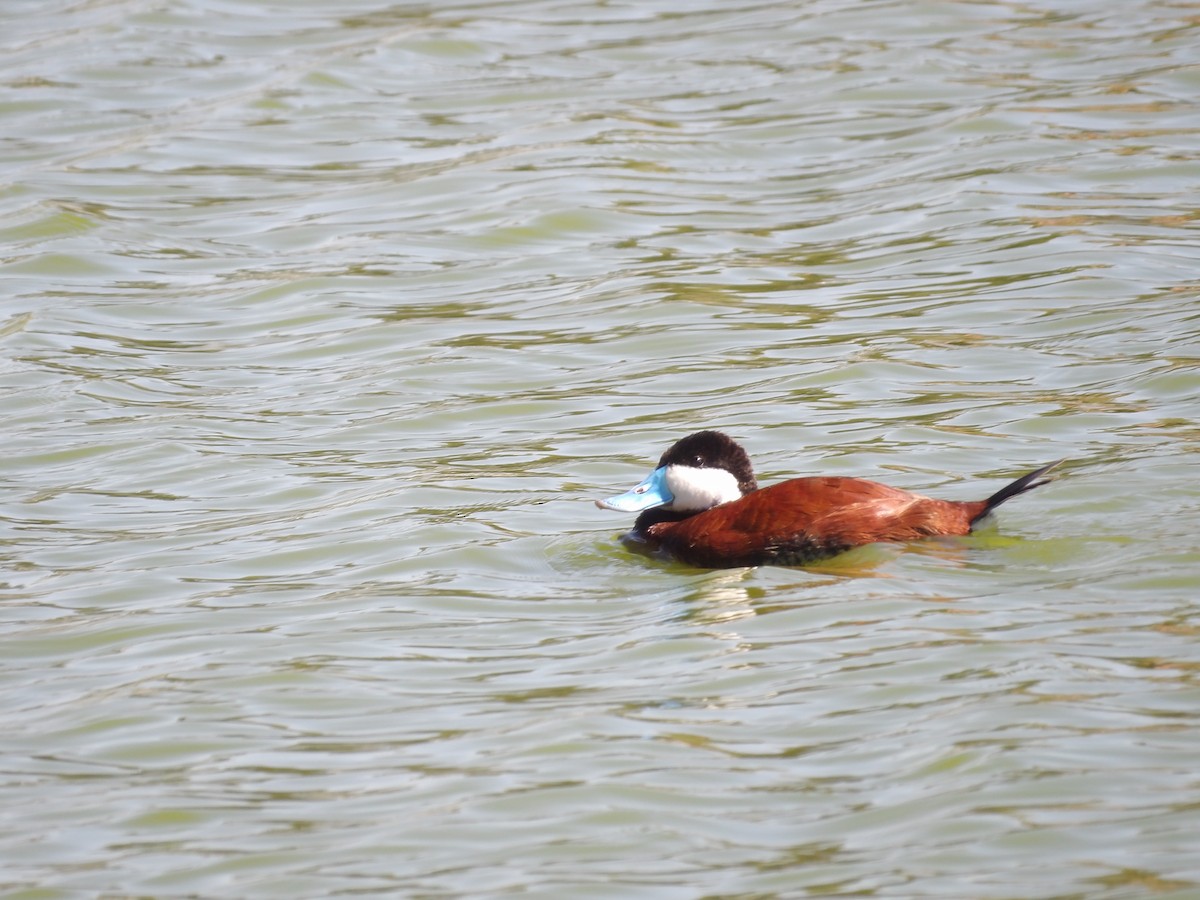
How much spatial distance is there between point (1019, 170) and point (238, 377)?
5.59 metres

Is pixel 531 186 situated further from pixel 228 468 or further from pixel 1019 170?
pixel 228 468

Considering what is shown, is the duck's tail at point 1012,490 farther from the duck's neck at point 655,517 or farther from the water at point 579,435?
the duck's neck at point 655,517

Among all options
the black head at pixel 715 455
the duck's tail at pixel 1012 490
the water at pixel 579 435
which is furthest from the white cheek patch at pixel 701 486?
the duck's tail at pixel 1012 490

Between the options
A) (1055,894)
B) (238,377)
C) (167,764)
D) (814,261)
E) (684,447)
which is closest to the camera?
(1055,894)

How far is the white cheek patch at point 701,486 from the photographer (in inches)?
283

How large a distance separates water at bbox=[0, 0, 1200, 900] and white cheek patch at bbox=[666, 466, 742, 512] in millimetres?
292

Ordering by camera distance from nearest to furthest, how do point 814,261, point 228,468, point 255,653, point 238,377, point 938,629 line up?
point 938,629 < point 255,653 < point 228,468 < point 238,377 < point 814,261

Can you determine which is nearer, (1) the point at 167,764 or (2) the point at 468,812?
(2) the point at 468,812

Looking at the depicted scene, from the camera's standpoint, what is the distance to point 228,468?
8781 mm

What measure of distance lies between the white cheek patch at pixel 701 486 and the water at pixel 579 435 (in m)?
0.29

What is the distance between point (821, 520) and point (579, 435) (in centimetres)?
245

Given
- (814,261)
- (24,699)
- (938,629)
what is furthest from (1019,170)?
(24,699)

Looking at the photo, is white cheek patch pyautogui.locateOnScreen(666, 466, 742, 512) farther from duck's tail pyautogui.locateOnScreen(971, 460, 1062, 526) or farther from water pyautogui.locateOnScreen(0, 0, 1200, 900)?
duck's tail pyautogui.locateOnScreen(971, 460, 1062, 526)

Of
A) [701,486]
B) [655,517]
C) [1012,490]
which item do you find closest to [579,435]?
[655,517]
